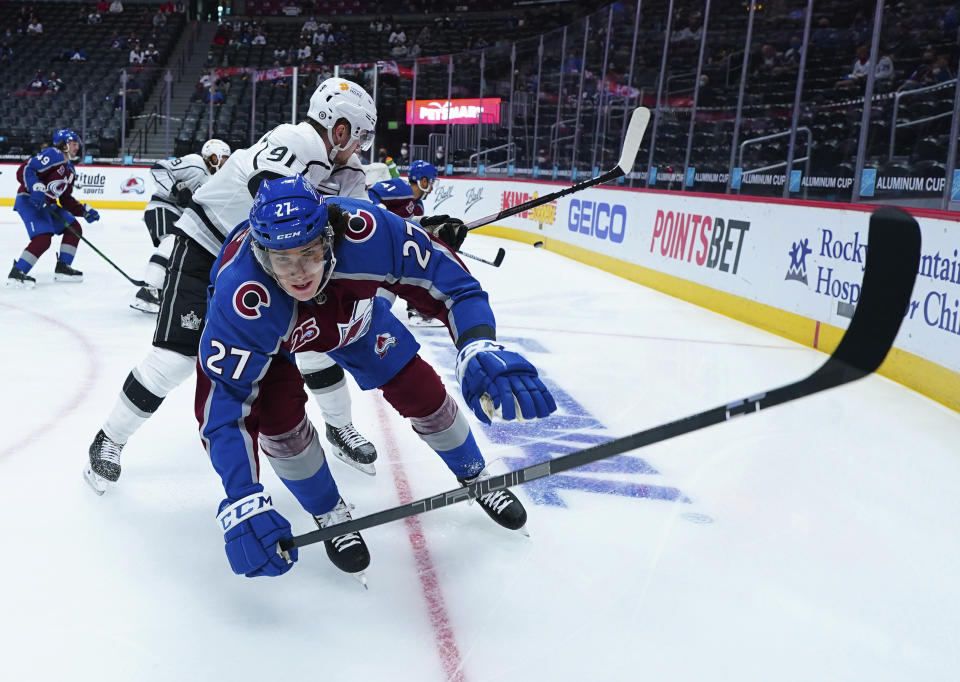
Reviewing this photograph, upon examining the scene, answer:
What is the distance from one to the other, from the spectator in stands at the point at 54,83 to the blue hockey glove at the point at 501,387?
18636 millimetres

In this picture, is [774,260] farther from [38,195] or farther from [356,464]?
[38,195]

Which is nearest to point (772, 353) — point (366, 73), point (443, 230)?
point (443, 230)

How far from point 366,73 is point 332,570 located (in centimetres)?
1498

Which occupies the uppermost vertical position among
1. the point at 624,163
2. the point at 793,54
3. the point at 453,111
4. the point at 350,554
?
the point at 453,111

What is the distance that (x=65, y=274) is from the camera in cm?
657

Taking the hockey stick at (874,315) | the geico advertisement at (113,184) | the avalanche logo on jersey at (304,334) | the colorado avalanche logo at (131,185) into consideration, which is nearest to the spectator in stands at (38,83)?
the geico advertisement at (113,184)

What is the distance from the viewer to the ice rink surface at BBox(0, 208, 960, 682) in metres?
1.62

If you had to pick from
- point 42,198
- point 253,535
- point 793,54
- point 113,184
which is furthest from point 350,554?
point 113,184

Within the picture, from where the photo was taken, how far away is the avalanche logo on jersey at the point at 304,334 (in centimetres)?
179

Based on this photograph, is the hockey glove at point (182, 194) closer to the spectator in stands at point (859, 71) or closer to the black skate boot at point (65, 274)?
the black skate boot at point (65, 274)

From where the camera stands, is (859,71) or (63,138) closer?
(859,71)

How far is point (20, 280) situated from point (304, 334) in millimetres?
5408

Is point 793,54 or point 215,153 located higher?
point 793,54

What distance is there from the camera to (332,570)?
6.49 feet
